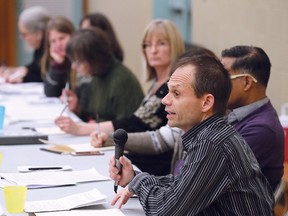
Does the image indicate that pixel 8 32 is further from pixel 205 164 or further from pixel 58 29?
pixel 205 164

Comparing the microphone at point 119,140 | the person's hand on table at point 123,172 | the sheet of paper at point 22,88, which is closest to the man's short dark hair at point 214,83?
the microphone at point 119,140

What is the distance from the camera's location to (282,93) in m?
4.38

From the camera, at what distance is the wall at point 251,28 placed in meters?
4.37

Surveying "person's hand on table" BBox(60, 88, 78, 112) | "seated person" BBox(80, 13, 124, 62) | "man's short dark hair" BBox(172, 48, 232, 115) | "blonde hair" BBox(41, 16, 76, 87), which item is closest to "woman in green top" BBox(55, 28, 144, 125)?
"person's hand on table" BBox(60, 88, 78, 112)

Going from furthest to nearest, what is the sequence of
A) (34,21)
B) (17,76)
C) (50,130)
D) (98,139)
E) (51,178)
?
(34,21)
(17,76)
(50,130)
(98,139)
(51,178)

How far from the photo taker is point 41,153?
356 centimetres

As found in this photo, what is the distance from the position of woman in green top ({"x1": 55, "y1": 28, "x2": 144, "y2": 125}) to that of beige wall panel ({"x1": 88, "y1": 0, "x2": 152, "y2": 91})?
299cm

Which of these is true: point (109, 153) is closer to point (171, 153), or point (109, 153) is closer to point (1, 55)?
point (171, 153)

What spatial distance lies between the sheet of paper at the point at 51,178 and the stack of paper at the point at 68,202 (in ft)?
0.75

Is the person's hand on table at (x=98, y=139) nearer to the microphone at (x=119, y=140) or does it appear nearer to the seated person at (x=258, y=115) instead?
the seated person at (x=258, y=115)

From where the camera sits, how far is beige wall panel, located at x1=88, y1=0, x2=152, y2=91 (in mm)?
7930

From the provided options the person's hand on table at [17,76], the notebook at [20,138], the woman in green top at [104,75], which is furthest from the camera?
the person's hand on table at [17,76]

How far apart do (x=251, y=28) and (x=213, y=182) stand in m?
2.72

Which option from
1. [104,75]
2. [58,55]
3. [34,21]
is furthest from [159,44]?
[34,21]
